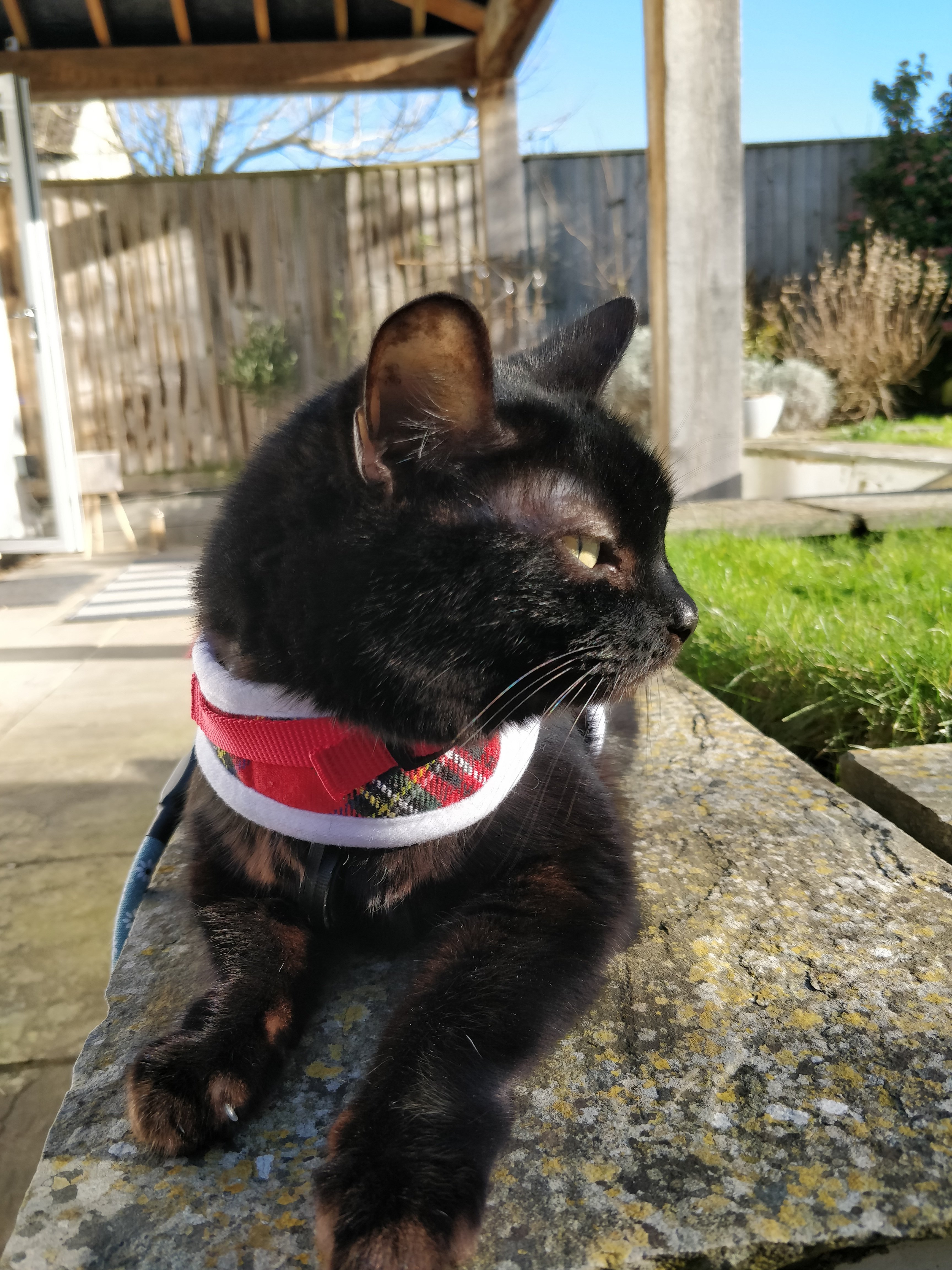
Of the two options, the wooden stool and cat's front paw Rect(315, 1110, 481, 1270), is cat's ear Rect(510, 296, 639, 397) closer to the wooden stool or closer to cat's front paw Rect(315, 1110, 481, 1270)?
cat's front paw Rect(315, 1110, 481, 1270)

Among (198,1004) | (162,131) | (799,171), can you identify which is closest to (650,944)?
(198,1004)

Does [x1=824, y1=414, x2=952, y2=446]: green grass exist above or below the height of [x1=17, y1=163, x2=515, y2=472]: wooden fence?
below

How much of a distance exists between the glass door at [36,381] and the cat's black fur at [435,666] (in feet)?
13.3

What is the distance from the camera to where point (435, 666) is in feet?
2.91

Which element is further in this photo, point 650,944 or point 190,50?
point 190,50

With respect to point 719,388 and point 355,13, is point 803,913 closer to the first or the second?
point 719,388

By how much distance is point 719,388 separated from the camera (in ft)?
11.8

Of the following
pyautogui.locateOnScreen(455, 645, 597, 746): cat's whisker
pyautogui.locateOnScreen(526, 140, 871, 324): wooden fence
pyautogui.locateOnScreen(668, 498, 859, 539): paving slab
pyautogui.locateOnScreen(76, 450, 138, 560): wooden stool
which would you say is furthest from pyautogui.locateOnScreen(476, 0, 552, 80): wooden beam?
pyautogui.locateOnScreen(455, 645, 597, 746): cat's whisker

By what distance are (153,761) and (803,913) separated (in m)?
1.81

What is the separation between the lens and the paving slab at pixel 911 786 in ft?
4.05

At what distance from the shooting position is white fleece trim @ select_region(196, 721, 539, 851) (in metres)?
0.90

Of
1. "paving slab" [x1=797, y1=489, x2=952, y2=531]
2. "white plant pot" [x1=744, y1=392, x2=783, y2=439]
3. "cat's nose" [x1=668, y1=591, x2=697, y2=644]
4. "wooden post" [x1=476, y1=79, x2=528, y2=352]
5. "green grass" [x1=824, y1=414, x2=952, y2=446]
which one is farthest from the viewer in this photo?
"white plant pot" [x1=744, y1=392, x2=783, y2=439]

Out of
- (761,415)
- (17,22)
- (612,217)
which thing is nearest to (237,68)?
(17,22)

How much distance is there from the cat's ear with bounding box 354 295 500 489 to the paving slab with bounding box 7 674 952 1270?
1.82 feet
